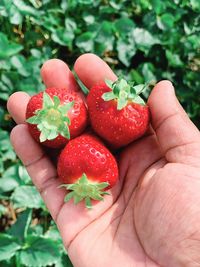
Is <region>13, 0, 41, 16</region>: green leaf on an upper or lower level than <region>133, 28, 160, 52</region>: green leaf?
upper

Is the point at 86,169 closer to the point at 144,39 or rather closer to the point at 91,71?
the point at 91,71

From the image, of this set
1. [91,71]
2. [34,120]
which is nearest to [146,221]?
[34,120]

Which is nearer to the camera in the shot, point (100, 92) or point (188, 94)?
point (100, 92)

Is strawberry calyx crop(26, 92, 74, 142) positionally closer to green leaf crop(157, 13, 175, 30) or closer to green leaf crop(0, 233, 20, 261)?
green leaf crop(0, 233, 20, 261)

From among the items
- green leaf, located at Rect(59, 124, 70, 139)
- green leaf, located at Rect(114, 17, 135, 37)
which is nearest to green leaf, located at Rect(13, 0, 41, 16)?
green leaf, located at Rect(114, 17, 135, 37)

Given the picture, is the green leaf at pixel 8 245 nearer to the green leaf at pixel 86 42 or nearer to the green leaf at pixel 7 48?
the green leaf at pixel 7 48

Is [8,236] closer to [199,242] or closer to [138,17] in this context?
[199,242]

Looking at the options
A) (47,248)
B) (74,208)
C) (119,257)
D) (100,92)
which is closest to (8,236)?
(47,248)
